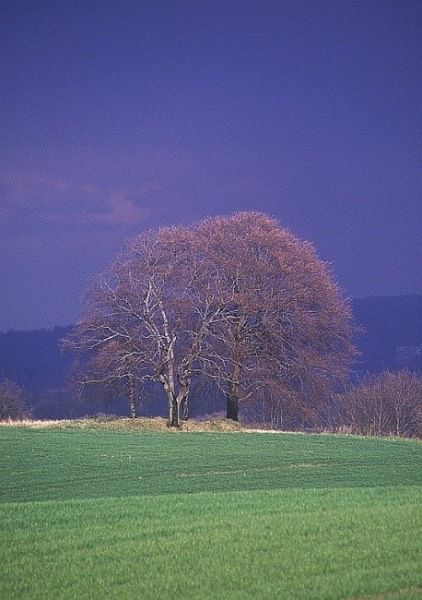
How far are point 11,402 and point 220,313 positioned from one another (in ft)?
130

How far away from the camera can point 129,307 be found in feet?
150

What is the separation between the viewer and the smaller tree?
2899 inches

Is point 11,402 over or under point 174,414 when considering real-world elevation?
over

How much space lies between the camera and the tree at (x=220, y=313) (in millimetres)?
44812

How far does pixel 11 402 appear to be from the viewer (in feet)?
253

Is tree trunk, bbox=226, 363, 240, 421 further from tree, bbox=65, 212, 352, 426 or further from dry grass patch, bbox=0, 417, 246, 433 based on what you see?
dry grass patch, bbox=0, 417, 246, 433

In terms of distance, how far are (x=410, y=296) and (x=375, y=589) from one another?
384 feet

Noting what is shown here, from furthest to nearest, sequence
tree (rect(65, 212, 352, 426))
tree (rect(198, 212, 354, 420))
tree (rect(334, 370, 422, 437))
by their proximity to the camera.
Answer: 1. tree (rect(334, 370, 422, 437))
2. tree (rect(198, 212, 354, 420))
3. tree (rect(65, 212, 352, 426))

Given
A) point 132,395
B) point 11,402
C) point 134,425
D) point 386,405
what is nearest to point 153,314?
point 132,395

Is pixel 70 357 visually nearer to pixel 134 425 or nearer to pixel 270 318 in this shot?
pixel 270 318

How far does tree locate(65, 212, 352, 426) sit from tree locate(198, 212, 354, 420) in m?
0.06

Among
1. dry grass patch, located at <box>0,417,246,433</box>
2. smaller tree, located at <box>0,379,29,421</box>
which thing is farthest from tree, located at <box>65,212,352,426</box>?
smaller tree, located at <box>0,379,29,421</box>

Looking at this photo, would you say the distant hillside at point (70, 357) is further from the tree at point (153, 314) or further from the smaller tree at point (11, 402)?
the tree at point (153, 314)

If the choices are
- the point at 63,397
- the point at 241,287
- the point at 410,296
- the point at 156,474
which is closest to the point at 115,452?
the point at 156,474
